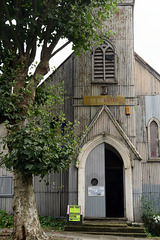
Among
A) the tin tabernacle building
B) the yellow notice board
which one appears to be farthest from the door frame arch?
the yellow notice board

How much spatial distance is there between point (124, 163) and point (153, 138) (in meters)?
2.58

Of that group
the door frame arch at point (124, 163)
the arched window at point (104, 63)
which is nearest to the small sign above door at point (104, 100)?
the arched window at point (104, 63)

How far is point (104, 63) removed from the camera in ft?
48.5

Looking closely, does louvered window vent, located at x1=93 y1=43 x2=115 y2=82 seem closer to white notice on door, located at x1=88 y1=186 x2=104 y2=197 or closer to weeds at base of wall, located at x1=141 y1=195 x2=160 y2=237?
white notice on door, located at x1=88 y1=186 x2=104 y2=197

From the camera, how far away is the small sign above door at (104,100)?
1426cm

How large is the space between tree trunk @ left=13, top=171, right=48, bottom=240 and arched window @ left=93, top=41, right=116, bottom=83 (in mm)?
6977

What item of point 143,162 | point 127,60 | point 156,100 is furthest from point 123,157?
point 127,60

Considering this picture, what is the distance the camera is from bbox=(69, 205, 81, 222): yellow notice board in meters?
12.3

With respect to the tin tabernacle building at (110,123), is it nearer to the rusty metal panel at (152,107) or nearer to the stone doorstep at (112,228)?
the rusty metal panel at (152,107)

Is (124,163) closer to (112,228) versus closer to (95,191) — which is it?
(95,191)

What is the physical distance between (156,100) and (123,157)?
3895mm

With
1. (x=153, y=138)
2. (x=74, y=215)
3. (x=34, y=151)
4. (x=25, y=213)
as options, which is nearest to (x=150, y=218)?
(x=74, y=215)

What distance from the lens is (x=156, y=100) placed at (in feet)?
50.5

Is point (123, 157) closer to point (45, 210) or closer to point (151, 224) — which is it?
point (151, 224)
